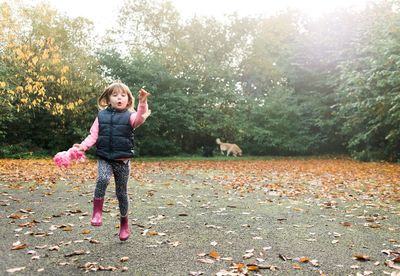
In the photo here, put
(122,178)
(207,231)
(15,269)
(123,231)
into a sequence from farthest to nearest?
(207,231) < (123,231) < (122,178) < (15,269)

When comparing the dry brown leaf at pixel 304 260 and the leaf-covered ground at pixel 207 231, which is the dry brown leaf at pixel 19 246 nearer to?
the leaf-covered ground at pixel 207 231

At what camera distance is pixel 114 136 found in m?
4.38

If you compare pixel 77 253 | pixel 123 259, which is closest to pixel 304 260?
pixel 123 259

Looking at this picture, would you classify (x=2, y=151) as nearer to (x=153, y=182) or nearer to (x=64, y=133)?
(x=64, y=133)

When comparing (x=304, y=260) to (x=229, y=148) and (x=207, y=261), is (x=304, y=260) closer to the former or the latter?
(x=207, y=261)

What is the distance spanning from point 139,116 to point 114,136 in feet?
1.21

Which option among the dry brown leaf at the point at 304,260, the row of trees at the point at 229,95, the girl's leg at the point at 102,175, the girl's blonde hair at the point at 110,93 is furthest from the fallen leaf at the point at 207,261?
the row of trees at the point at 229,95

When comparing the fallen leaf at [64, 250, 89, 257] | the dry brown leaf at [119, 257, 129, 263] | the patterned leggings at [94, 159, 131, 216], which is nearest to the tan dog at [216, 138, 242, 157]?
the patterned leggings at [94, 159, 131, 216]

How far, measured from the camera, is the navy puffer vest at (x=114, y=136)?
4.38 metres

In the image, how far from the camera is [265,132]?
23.5 m

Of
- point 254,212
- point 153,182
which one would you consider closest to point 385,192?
point 254,212

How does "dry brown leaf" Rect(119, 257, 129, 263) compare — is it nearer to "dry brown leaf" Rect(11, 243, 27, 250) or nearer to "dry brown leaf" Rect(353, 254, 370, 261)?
"dry brown leaf" Rect(11, 243, 27, 250)

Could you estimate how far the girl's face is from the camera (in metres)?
4.48

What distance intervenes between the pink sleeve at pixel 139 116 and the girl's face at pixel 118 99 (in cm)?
17
